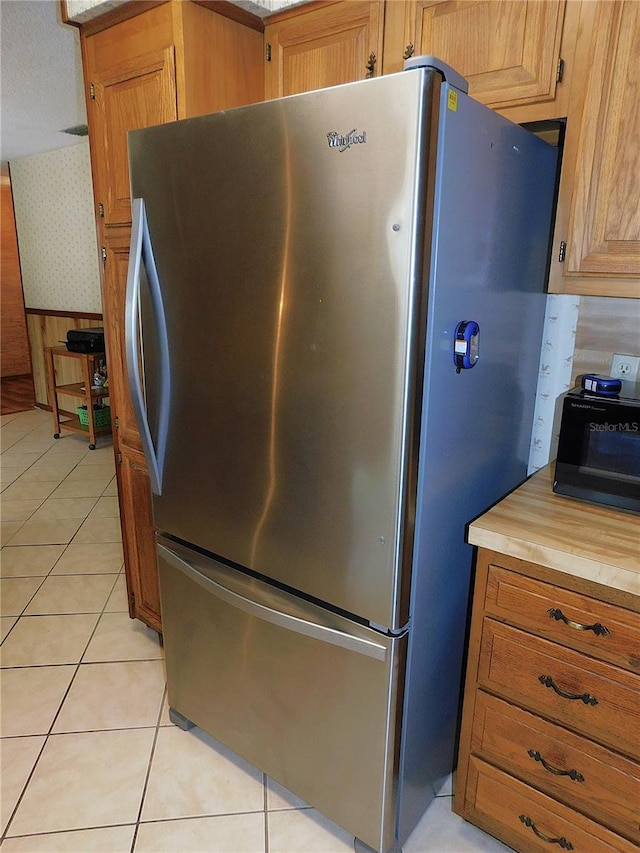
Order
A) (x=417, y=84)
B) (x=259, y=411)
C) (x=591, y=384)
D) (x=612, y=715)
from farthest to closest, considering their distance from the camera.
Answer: (x=591, y=384), (x=259, y=411), (x=612, y=715), (x=417, y=84)

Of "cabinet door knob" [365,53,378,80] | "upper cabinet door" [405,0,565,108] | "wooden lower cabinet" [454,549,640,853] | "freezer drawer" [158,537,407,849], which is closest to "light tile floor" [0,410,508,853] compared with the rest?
"freezer drawer" [158,537,407,849]

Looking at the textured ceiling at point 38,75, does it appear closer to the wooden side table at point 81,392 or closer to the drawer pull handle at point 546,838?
the wooden side table at point 81,392

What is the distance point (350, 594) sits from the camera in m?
1.24

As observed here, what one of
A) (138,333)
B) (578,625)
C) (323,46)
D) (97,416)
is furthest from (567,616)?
(97,416)

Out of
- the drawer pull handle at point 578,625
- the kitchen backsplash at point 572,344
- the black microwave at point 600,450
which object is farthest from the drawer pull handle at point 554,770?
the kitchen backsplash at point 572,344

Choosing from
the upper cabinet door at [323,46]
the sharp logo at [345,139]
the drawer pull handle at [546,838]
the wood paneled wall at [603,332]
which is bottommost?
the drawer pull handle at [546,838]

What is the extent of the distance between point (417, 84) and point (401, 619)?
0.99m

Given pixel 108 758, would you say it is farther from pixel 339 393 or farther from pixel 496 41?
pixel 496 41

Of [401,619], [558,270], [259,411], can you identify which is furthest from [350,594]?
[558,270]

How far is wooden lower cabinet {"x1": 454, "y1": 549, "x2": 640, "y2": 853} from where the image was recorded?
116 cm

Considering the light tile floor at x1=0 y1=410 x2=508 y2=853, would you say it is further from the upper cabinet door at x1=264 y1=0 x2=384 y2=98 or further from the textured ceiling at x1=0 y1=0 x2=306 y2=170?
the textured ceiling at x1=0 y1=0 x2=306 y2=170

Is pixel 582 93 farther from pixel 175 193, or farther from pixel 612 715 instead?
pixel 612 715

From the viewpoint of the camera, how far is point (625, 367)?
1544 mm

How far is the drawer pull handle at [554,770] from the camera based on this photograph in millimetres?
1258
